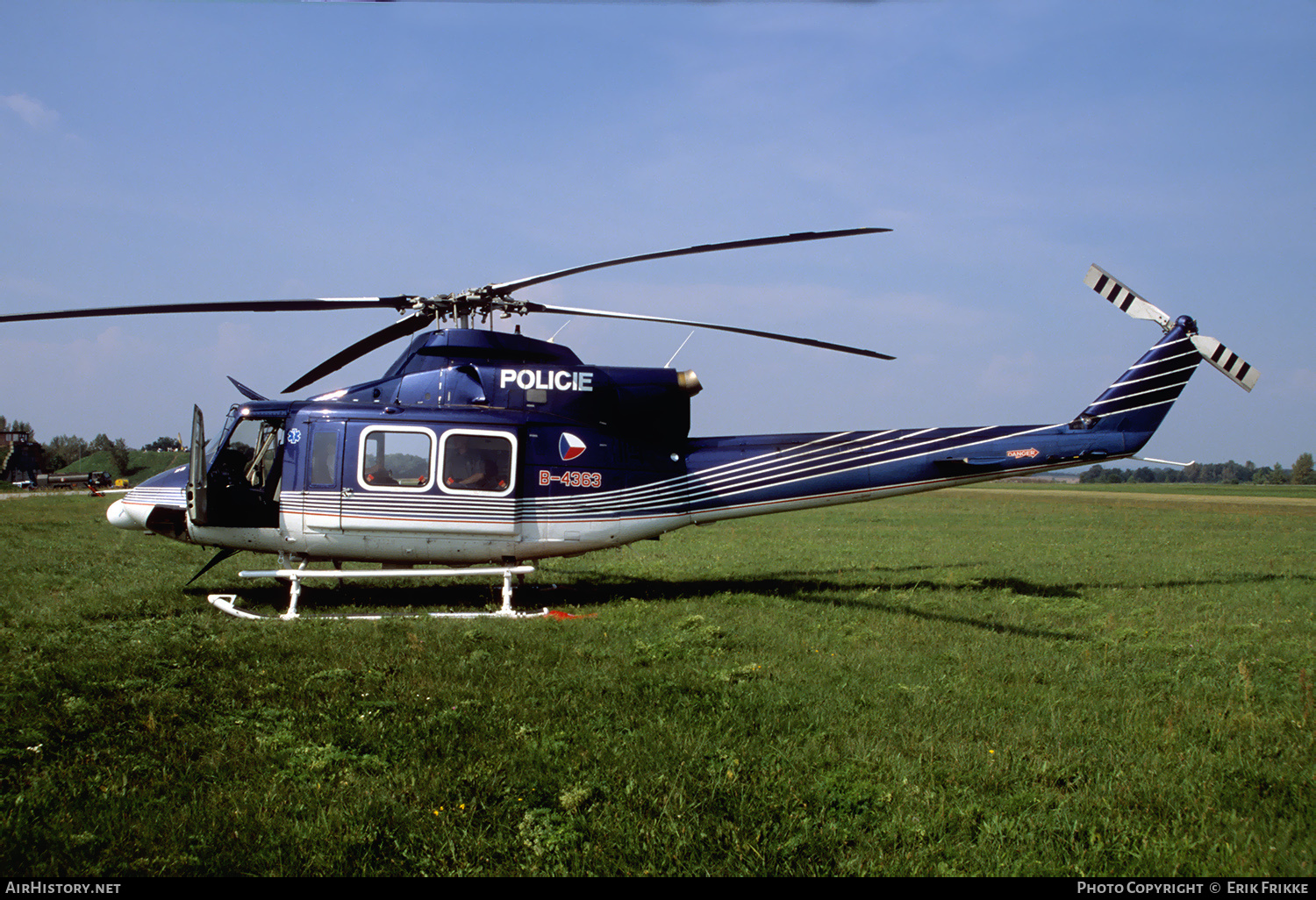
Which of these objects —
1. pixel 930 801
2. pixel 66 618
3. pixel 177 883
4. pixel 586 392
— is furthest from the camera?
pixel 586 392

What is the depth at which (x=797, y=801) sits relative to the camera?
4.58 meters

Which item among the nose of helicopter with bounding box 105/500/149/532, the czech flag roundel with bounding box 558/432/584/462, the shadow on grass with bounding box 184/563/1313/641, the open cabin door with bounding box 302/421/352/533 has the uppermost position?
the czech flag roundel with bounding box 558/432/584/462

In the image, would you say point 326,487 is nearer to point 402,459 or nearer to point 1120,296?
point 402,459

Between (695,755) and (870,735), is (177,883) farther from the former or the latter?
(870,735)

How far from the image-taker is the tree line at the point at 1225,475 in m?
121

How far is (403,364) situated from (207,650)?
4937mm

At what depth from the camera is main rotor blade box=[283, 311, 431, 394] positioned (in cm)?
1106

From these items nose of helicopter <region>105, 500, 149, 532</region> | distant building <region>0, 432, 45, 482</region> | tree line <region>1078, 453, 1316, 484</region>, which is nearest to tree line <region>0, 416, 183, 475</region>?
distant building <region>0, 432, 45, 482</region>

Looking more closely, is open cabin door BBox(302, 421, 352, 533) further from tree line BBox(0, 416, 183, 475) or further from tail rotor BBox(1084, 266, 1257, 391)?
tree line BBox(0, 416, 183, 475)

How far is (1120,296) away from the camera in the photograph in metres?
12.0

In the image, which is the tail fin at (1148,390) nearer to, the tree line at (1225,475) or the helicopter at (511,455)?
the helicopter at (511,455)

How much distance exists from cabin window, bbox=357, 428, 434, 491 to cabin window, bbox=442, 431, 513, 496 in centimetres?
23

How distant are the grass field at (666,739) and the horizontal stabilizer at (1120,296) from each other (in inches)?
167

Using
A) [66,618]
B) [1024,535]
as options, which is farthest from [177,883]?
[1024,535]
